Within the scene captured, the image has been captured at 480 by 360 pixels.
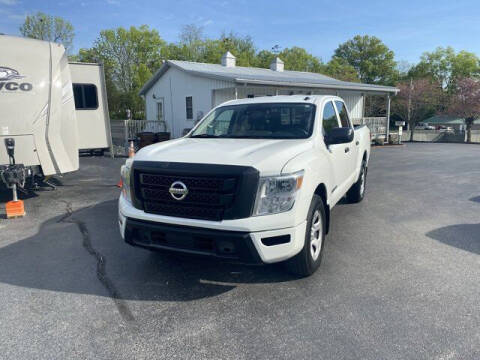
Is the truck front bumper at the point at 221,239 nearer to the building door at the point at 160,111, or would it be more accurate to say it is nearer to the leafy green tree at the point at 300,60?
the building door at the point at 160,111

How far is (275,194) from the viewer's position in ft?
10.4

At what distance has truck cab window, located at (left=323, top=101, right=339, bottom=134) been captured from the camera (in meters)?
4.70

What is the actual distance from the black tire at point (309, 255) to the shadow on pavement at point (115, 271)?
7.2 inches

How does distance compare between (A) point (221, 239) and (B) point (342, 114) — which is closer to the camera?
(A) point (221, 239)

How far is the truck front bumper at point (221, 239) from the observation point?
309 cm

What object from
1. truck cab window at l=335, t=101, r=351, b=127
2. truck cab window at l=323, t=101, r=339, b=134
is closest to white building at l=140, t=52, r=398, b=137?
truck cab window at l=335, t=101, r=351, b=127

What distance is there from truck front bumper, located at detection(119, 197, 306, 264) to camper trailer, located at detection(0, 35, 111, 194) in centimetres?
412

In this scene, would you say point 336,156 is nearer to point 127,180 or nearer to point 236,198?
point 236,198

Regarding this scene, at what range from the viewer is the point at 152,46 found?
1848 inches

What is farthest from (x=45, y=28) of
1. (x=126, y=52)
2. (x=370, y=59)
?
(x=370, y=59)

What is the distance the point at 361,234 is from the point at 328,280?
1.66m

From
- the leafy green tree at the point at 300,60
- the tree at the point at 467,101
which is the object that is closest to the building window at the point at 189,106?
the tree at the point at 467,101

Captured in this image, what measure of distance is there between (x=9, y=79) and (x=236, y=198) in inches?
231

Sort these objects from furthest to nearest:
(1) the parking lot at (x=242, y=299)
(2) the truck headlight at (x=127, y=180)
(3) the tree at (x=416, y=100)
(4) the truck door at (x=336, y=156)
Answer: (3) the tree at (x=416, y=100) → (4) the truck door at (x=336, y=156) → (2) the truck headlight at (x=127, y=180) → (1) the parking lot at (x=242, y=299)
